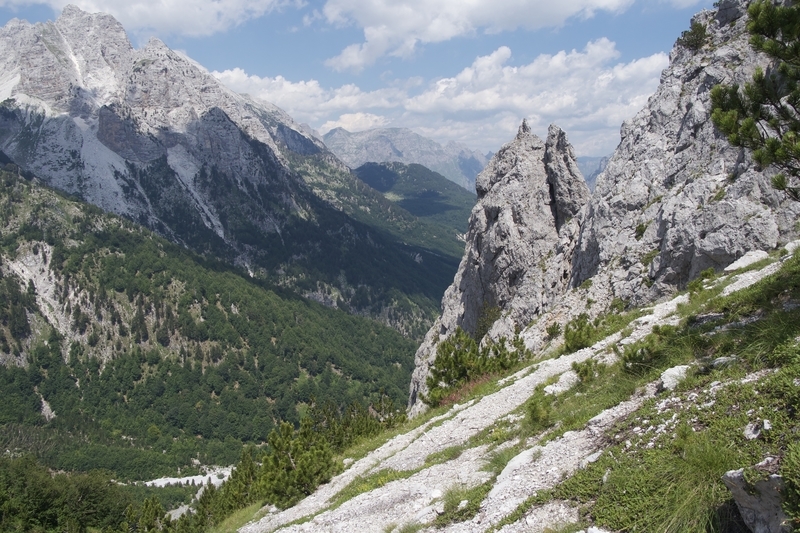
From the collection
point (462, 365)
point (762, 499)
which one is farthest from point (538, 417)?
point (462, 365)

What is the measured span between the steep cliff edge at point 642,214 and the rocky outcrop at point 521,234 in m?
0.18

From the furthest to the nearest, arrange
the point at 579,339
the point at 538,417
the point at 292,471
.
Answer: the point at 579,339 → the point at 292,471 → the point at 538,417

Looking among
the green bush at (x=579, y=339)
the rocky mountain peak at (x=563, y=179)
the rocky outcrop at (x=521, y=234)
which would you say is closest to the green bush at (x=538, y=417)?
the green bush at (x=579, y=339)

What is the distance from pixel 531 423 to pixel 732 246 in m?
23.4

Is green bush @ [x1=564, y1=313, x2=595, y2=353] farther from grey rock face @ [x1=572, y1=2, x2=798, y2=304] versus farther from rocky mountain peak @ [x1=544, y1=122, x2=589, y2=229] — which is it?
rocky mountain peak @ [x1=544, y1=122, x2=589, y2=229]

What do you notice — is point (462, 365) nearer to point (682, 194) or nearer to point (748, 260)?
point (748, 260)

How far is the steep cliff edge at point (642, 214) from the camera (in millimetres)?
32469

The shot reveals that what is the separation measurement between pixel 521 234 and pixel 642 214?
78.4 ft

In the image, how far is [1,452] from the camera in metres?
184

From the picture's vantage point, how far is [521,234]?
66.4 metres

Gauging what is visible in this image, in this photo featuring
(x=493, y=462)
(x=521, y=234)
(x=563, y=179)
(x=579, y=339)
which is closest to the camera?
(x=493, y=462)

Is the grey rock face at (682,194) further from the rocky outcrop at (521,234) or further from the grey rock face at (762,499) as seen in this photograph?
the grey rock face at (762,499)

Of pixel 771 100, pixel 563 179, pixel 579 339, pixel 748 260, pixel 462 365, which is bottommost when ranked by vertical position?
pixel 462 365

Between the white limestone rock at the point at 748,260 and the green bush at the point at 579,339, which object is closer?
the green bush at the point at 579,339
